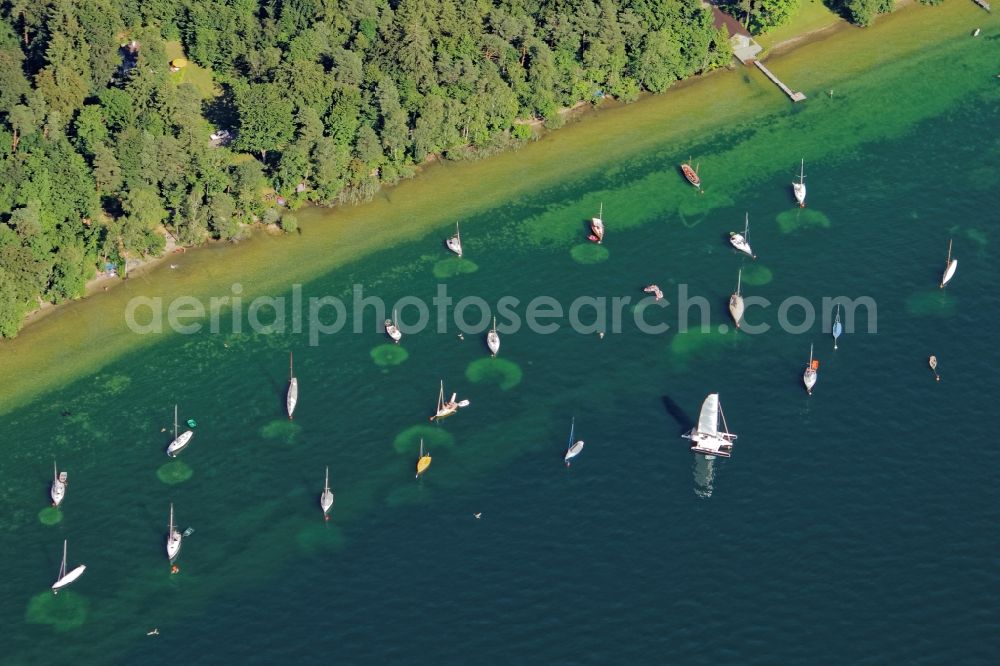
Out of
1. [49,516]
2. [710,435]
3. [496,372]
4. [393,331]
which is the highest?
[393,331]

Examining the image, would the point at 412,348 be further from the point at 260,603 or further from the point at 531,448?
the point at 260,603

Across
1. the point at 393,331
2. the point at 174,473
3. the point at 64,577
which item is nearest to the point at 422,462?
the point at 393,331

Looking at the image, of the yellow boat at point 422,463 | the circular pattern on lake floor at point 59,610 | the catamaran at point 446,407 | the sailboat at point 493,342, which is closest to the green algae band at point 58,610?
the circular pattern on lake floor at point 59,610

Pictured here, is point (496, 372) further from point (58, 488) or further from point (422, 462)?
point (58, 488)

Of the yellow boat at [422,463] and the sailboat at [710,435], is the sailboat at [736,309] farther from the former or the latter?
the yellow boat at [422,463]

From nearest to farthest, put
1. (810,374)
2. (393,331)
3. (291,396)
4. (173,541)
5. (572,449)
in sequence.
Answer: (173,541)
(572,449)
(291,396)
(810,374)
(393,331)

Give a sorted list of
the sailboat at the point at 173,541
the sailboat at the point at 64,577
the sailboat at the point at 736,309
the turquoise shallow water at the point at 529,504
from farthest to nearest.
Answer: the sailboat at the point at 736,309
the sailboat at the point at 173,541
the sailboat at the point at 64,577
the turquoise shallow water at the point at 529,504
